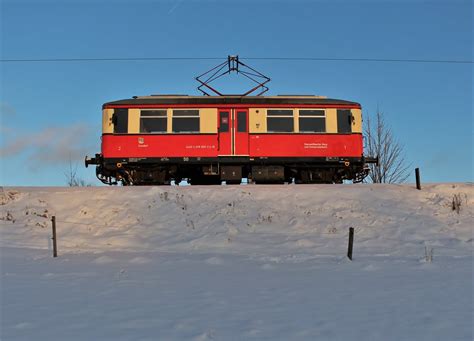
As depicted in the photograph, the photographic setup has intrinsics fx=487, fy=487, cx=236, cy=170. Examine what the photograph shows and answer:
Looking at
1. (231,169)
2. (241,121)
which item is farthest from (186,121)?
(231,169)

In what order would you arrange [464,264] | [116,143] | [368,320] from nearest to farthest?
1. [368,320]
2. [464,264]
3. [116,143]

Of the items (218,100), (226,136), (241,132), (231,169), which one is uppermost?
(218,100)

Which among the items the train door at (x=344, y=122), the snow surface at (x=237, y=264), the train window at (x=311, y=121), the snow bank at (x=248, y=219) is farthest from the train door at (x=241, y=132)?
the train door at (x=344, y=122)

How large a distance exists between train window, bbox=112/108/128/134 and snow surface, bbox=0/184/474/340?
3.09 meters

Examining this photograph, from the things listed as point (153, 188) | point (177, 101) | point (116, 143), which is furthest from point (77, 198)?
point (177, 101)

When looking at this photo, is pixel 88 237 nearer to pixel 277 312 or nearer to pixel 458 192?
pixel 277 312

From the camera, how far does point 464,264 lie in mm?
8422

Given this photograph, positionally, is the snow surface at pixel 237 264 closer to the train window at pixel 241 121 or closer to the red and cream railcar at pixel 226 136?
the red and cream railcar at pixel 226 136

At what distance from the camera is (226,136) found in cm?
1727

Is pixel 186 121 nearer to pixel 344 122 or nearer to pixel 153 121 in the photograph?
pixel 153 121

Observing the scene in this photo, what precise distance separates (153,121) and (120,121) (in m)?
1.17

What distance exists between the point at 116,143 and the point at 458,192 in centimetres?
1123

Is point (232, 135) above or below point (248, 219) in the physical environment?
above

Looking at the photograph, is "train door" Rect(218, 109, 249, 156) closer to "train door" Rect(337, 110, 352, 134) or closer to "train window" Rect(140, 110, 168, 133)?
"train window" Rect(140, 110, 168, 133)
